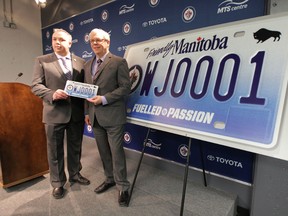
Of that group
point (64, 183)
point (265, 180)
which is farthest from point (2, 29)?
point (265, 180)

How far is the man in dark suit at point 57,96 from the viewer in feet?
5.74

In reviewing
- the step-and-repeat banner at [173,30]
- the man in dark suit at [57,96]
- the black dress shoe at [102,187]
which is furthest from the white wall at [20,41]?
the black dress shoe at [102,187]

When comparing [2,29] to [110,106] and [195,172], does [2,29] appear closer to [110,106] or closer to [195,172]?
[110,106]

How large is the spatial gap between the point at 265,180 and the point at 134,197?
1065 mm

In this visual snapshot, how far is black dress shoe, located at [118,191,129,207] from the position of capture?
5.69ft

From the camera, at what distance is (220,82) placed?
4.53 feet

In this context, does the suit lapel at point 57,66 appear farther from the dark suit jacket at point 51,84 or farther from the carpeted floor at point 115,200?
the carpeted floor at point 115,200

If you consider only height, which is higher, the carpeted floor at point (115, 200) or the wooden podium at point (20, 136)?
the wooden podium at point (20, 136)

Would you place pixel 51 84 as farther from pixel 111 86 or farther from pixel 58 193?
pixel 58 193

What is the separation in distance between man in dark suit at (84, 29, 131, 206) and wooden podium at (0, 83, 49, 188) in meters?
0.68

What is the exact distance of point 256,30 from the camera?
4.25 ft

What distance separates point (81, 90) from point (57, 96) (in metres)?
0.21

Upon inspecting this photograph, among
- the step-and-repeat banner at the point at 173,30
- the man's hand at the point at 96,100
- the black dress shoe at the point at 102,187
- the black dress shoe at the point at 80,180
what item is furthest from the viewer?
the black dress shoe at the point at 80,180

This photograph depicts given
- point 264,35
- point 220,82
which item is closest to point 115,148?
point 220,82
